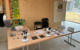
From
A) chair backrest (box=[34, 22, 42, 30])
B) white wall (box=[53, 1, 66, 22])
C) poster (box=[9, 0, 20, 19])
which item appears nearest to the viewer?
poster (box=[9, 0, 20, 19])

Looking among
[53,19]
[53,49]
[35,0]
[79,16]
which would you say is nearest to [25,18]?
[35,0]

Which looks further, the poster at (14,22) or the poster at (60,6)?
the poster at (60,6)

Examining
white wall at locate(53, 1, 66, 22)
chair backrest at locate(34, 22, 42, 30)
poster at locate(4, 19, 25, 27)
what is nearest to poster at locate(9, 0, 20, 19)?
poster at locate(4, 19, 25, 27)

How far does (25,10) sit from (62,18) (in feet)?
7.59

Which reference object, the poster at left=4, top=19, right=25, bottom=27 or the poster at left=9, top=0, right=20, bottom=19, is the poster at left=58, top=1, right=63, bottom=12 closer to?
the poster at left=4, top=19, right=25, bottom=27

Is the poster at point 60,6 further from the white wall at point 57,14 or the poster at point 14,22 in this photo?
the poster at point 14,22

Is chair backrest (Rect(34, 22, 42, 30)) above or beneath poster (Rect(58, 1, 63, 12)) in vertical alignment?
beneath

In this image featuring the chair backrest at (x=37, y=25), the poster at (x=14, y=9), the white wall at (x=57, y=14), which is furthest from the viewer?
the white wall at (x=57, y=14)

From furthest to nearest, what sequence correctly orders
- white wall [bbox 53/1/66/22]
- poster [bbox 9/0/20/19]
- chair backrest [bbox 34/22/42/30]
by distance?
white wall [bbox 53/1/66/22], chair backrest [bbox 34/22/42/30], poster [bbox 9/0/20/19]

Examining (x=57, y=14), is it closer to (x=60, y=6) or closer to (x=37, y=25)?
(x=60, y=6)

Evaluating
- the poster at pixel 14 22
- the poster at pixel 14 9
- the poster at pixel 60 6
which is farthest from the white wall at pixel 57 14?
the poster at pixel 14 9

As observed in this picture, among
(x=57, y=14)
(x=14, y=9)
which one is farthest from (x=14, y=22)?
(x=57, y=14)

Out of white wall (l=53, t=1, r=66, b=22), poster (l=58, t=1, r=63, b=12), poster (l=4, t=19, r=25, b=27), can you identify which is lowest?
poster (l=4, t=19, r=25, b=27)

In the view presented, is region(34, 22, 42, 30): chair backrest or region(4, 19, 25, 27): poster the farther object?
region(34, 22, 42, 30): chair backrest
